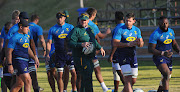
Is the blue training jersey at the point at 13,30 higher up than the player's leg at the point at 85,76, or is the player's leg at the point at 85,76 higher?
the blue training jersey at the point at 13,30

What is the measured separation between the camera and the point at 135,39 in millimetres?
11484

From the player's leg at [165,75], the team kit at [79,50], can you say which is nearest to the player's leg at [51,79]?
the team kit at [79,50]

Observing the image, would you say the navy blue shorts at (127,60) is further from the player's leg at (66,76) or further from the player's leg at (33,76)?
the player's leg at (33,76)

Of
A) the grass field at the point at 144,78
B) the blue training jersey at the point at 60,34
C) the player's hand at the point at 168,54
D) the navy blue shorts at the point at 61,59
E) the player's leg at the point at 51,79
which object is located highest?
the blue training jersey at the point at 60,34

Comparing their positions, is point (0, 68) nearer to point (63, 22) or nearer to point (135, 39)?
point (63, 22)

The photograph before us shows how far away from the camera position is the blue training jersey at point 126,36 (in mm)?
11375

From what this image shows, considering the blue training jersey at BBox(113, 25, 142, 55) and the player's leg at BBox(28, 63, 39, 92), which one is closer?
the blue training jersey at BBox(113, 25, 142, 55)

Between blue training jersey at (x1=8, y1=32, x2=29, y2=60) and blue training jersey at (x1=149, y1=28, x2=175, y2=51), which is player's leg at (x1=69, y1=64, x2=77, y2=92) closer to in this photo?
blue training jersey at (x1=8, y1=32, x2=29, y2=60)

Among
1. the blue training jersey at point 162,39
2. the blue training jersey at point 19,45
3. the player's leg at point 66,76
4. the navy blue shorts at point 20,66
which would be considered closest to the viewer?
the blue training jersey at point 19,45

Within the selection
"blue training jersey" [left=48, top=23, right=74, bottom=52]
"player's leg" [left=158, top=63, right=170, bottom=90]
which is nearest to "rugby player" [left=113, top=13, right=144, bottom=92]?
"player's leg" [left=158, top=63, right=170, bottom=90]

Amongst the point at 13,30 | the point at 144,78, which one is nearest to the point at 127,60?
the point at 13,30

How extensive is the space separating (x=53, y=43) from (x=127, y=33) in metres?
2.84

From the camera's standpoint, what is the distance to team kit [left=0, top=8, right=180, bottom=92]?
35.4ft

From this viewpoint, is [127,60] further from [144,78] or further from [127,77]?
[144,78]
